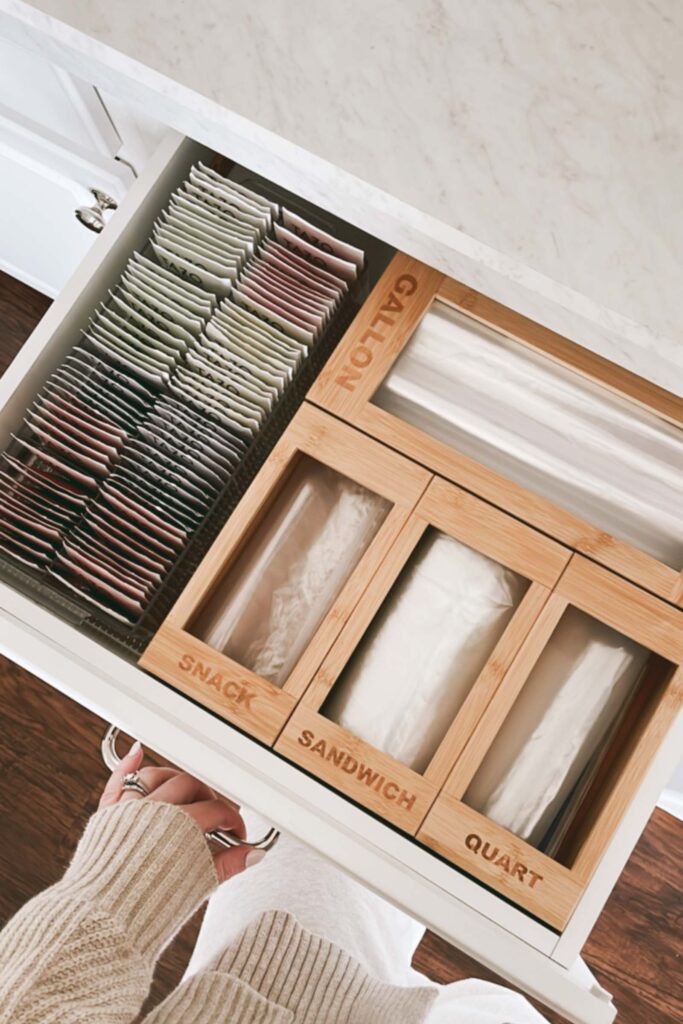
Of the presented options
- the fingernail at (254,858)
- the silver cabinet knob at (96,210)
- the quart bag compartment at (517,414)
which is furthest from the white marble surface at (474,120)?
the fingernail at (254,858)

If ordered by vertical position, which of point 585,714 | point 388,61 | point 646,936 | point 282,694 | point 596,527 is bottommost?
point 646,936

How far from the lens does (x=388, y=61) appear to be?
660mm

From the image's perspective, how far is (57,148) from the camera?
1011 mm

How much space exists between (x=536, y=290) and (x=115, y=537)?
426 mm

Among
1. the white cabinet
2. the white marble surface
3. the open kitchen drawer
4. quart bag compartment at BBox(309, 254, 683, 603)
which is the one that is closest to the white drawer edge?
the open kitchen drawer

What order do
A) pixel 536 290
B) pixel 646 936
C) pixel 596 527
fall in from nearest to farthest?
1. pixel 536 290
2. pixel 596 527
3. pixel 646 936

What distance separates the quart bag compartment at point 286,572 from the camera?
70cm

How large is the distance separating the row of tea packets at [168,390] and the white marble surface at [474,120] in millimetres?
126

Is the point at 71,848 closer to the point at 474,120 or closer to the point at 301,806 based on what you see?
the point at 301,806

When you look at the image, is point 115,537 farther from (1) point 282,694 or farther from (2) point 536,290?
(2) point 536,290

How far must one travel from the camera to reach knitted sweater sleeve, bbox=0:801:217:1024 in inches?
27.0

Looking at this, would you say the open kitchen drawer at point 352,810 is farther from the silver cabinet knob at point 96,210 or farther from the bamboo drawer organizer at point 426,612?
the silver cabinet knob at point 96,210

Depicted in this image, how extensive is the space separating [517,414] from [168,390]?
330 millimetres

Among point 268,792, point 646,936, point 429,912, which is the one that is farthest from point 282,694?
point 646,936
